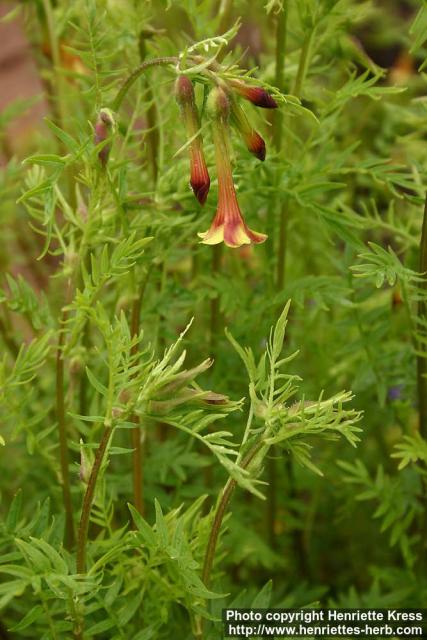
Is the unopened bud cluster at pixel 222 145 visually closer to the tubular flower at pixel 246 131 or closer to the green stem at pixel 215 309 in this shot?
the tubular flower at pixel 246 131

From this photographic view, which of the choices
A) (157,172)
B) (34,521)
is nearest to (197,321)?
(157,172)

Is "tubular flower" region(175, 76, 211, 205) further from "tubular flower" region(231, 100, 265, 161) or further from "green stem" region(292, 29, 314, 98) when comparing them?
"green stem" region(292, 29, 314, 98)

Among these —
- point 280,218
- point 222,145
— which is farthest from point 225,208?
point 280,218

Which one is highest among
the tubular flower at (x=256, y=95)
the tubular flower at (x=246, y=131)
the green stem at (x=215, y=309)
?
the tubular flower at (x=256, y=95)

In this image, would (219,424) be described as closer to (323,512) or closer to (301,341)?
(301,341)

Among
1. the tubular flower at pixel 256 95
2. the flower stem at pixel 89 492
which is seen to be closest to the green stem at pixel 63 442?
the flower stem at pixel 89 492

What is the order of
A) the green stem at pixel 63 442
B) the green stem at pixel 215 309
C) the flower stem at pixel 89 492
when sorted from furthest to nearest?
the green stem at pixel 215 309 → the green stem at pixel 63 442 → the flower stem at pixel 89 492
